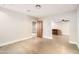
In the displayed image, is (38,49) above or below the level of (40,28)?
A: below

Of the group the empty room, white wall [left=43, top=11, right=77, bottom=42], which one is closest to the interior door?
white wall [left=43, top=11, right=77, bottom=42]

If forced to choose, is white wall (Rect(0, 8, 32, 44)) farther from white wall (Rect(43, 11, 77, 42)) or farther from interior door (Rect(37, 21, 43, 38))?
interior door (Rect(37, 21, 43, 38))

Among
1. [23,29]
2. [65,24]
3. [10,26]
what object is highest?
[65,24]

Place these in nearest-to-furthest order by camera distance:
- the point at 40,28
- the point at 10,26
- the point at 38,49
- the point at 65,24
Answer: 1. the point at 38,49
2. the point at 10,26
3. the point at 40,28
4. the point at 65,24

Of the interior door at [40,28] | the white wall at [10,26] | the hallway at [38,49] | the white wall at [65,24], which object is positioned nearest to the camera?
the hallway at [38,49]

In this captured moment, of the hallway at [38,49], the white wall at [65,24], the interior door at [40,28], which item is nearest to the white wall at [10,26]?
the hallway at [38,49]

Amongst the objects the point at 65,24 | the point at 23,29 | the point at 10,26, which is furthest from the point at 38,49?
the point at 65,24

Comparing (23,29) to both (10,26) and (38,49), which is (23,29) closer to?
(10,26)

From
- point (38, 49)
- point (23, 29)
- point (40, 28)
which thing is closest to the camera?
point (38, 49)

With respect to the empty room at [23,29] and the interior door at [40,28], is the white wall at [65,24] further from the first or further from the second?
the interior door at [40,28]

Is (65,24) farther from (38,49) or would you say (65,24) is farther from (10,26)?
(38,49)

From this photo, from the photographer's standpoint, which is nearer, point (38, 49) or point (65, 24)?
point (38, 49)
